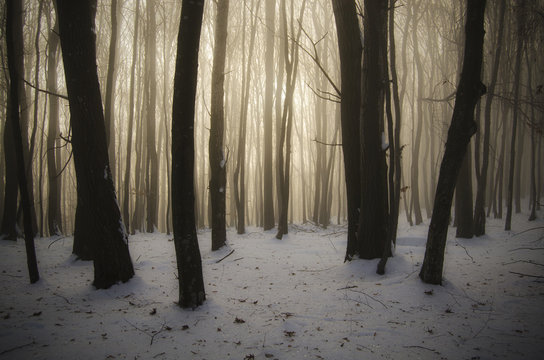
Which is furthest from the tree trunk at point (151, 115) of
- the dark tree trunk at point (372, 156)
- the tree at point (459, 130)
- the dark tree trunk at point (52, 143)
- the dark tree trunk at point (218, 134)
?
the tree at point (459, 130)

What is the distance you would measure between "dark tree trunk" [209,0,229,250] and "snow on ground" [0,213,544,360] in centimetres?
157

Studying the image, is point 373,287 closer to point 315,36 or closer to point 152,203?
point 152,203

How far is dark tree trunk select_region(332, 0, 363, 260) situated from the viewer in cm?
496

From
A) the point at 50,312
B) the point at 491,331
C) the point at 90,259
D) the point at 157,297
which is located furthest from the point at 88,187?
the point at 491,331

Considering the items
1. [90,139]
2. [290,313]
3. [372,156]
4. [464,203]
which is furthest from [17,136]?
[464,203]

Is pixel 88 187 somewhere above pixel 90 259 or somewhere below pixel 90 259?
above

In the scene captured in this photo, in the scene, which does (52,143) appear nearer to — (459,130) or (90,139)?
(90,139)

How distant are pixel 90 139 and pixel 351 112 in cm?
435

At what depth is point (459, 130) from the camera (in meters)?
3.51

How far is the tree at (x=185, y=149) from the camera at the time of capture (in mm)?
3129

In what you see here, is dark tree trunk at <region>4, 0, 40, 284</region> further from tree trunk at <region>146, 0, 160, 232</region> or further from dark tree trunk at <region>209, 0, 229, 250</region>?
tree trunk at <region>146, 0, 160, 232</region>

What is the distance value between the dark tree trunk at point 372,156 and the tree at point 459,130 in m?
0.89

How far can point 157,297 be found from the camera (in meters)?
3.82

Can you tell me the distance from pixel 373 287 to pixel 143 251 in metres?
5.75
